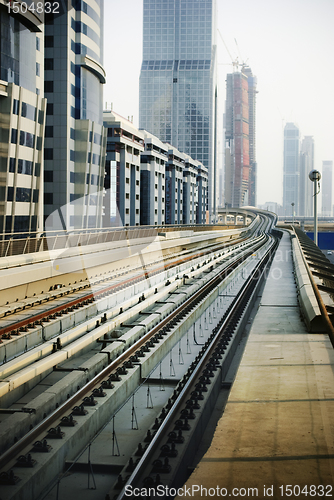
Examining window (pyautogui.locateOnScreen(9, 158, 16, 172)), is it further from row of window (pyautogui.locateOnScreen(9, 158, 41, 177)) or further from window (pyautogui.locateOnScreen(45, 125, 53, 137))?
window (pyautogui.locateOnScreen(45, 125, 53, 137))

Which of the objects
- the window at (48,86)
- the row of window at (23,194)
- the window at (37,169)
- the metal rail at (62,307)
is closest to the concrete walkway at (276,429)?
the metal rail at (62,307)

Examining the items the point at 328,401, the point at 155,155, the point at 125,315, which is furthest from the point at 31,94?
the point at 155,155

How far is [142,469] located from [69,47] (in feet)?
136

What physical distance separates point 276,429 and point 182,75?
182 meters

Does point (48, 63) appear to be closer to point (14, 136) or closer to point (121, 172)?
point (14, 136)

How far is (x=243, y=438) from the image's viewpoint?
193 inches

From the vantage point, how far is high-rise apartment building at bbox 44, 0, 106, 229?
136 ft

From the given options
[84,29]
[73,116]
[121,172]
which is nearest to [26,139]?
[73,116]

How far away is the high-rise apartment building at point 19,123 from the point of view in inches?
1213

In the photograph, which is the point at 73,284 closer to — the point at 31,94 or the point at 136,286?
the point at 136,286

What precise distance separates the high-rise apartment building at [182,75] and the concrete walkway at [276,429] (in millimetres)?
161987

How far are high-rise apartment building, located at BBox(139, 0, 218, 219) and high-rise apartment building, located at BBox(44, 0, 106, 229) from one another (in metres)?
124

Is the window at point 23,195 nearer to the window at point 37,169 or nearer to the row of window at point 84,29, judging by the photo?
the window at point 37,169

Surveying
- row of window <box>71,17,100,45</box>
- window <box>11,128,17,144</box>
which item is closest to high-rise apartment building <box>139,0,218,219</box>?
row of window <box>71,17,100,45</box>
